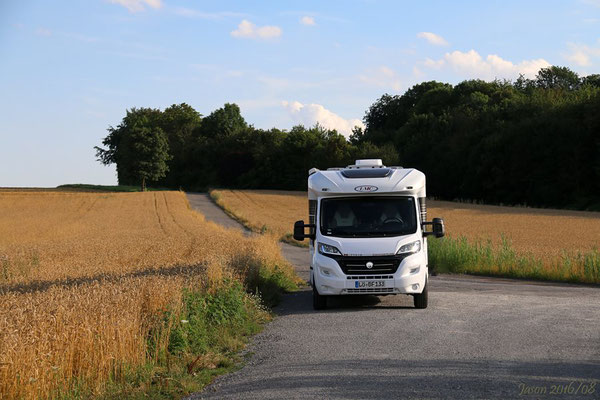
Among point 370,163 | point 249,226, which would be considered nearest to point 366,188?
point 370,163

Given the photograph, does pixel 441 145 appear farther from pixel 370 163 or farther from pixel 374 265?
pixel 374 265

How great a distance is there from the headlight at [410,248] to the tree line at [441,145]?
56607mm

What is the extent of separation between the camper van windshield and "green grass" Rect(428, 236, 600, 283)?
982 cm

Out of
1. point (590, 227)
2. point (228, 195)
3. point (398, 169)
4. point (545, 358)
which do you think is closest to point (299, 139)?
point (228, 195)

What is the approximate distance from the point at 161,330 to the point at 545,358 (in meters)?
5.22

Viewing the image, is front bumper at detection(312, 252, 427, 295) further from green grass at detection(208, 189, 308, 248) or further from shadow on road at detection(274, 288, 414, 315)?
green grass at detection(208, 189, 308, 248)

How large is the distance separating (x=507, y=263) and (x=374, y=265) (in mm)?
11706

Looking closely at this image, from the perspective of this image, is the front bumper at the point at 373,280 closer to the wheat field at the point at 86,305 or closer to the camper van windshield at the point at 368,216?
the camper van windshield at the point at 368,216

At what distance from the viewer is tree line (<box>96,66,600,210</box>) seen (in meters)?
73.1

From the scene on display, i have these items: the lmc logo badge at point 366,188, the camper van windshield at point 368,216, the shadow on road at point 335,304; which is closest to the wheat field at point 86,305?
the shadow on road at point 335,304

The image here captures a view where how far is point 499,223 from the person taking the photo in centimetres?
4912

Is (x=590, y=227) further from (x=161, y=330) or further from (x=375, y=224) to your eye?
(x=161, y=330)

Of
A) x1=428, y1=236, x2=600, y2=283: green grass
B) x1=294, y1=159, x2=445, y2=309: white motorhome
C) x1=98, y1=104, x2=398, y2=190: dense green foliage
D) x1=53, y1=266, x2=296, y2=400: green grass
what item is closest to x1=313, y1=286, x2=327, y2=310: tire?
x1=294, y1=159, x2=445, y2=309: white motorhome

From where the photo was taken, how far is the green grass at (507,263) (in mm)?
23188
